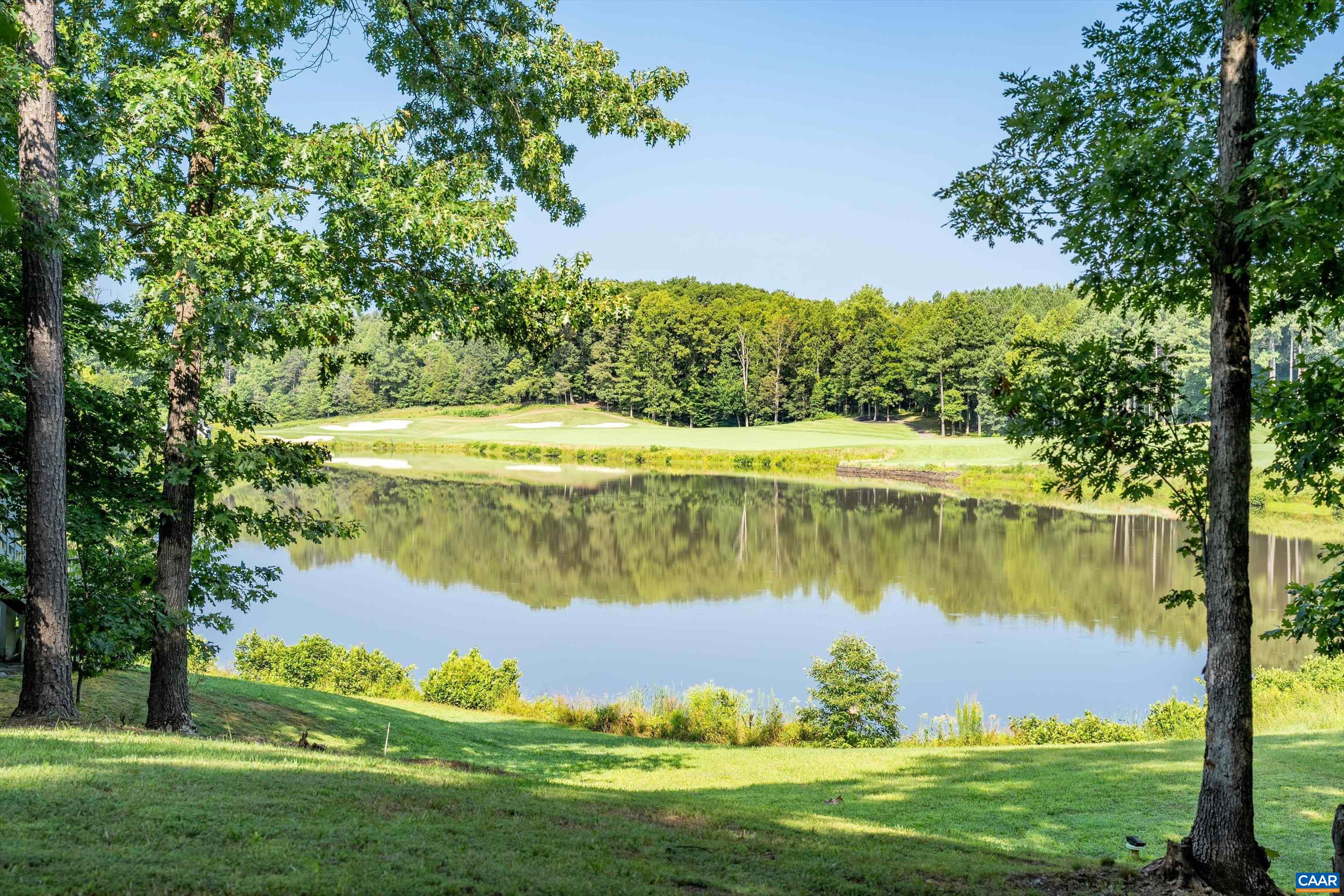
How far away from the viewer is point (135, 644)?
9.90 metres

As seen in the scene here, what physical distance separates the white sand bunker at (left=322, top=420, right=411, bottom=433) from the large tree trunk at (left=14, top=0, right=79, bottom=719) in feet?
281

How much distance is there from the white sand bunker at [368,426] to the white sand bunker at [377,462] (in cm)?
1374

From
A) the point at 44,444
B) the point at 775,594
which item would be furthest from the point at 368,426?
the point at 44,444

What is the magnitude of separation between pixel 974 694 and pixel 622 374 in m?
80.7

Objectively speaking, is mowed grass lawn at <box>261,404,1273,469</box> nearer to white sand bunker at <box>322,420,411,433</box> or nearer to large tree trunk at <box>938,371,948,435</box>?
white sand bunker at <box>322,420,411,433</box>

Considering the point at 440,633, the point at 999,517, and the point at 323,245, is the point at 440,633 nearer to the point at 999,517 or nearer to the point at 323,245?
the point at 323,245

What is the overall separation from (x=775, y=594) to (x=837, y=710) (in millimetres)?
12961

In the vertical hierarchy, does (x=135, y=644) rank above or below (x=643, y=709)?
above

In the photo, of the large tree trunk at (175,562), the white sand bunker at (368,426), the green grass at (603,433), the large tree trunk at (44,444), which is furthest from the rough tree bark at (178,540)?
the white sand bunker at (368,426)

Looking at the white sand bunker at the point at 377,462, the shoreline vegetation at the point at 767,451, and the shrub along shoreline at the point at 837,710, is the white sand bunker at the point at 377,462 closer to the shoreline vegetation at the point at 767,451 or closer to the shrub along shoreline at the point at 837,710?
the shoreline vegetation at the point at 767,451

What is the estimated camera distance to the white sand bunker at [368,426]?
9181cm

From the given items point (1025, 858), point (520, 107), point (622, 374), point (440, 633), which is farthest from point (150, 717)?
point (622, 374)

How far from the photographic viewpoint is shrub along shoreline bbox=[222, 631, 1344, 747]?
48.7ft

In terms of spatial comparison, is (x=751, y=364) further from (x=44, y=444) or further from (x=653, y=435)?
(x=44, y=444)
